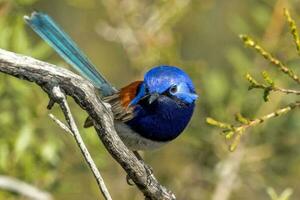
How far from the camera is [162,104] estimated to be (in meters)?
4.52

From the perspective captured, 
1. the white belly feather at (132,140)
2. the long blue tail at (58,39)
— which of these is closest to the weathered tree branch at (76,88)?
the white belly feather at (132,140)

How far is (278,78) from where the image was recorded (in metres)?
5.29

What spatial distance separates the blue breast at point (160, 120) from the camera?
4.43m

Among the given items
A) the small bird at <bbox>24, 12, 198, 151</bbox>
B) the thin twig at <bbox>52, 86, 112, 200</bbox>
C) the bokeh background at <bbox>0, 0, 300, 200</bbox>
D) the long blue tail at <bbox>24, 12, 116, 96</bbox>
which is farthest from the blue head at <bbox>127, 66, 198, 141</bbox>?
the thin twig at <bbox>52, 86, 112, 200</bbox>

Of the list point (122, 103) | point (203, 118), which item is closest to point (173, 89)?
point (122, 103)

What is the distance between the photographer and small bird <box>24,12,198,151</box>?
4418 mm

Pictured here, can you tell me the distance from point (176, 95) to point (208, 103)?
99 cm

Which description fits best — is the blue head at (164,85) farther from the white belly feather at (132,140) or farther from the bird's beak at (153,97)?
the white belly feather at (132,140)

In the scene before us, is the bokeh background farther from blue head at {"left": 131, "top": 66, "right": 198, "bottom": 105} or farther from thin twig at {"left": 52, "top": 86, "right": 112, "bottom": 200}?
thin twig at {"left": 52, "top": 86, "right": 112, "bottom": 200}

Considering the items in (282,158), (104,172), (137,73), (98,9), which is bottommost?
(282,158)

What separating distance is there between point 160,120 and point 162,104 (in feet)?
0.29

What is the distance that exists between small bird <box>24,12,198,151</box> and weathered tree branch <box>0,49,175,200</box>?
1.17m

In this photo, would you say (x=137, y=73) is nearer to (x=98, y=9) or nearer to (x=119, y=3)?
(x=119, y=3)

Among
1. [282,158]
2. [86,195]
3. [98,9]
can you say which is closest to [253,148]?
[282,158]
